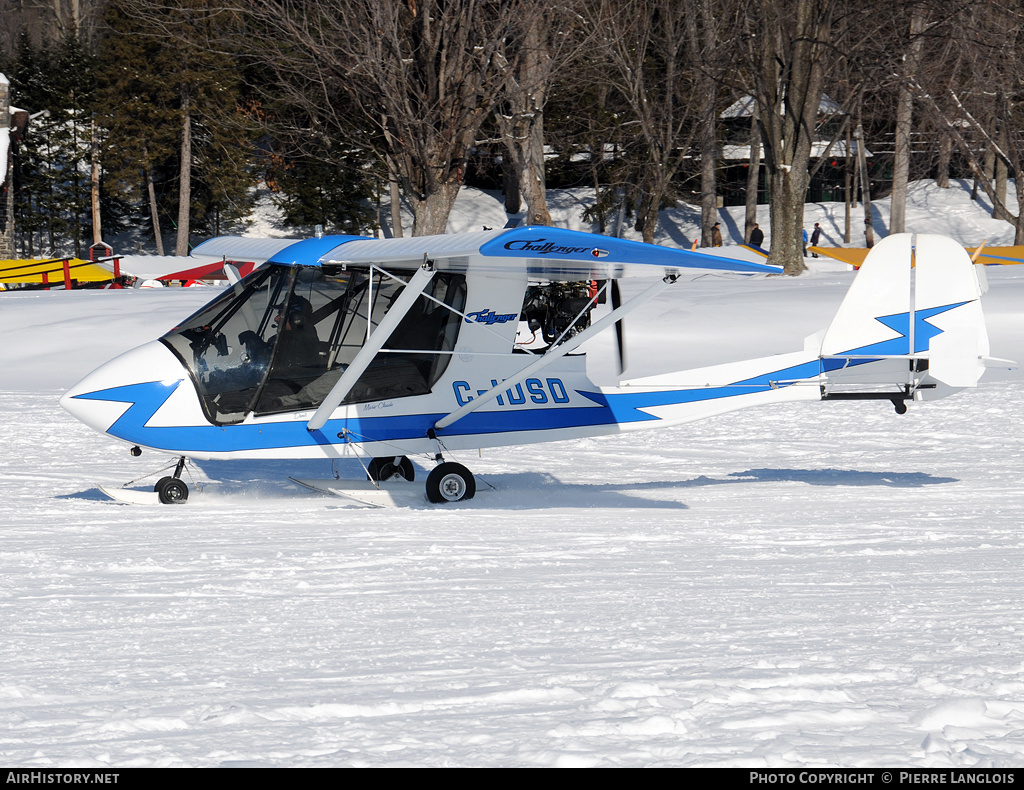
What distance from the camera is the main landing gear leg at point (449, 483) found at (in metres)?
7.97

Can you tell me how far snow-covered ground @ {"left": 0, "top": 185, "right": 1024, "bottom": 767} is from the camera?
3.27 metres

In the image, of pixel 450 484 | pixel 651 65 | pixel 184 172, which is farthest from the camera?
pixel 184 172

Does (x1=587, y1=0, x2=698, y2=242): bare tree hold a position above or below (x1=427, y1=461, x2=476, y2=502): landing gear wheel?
above

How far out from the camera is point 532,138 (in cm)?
2312

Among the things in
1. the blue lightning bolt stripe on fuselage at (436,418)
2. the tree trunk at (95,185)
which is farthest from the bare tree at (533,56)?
the tree trunk at (95,185)

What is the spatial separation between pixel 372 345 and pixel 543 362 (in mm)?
1374

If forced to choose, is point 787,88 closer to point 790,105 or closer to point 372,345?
point 790,105

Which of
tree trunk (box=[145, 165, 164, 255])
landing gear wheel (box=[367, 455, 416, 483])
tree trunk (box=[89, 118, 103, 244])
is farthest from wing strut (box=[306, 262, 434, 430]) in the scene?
tree trunk (box=[89, 118, 103, 244])

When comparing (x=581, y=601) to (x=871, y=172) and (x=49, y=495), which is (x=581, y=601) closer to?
(x=49, y=495)

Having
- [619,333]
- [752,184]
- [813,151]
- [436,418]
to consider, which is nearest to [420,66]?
[619,333]

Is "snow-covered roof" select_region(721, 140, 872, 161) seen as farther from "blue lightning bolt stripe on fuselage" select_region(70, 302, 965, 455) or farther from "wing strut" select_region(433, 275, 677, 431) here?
"wing strut" select_region(433, 275, 677, 431)

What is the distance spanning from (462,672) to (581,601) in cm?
116

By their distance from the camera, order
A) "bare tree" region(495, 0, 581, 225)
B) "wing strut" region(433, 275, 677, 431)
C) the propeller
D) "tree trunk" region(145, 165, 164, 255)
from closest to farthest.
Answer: "wing strut" region(433, 275, 677, 431) < the propeller < "bare tree" region(495, 0, 581, 225) < "tree trunk" region(145, 165, 164, 255)

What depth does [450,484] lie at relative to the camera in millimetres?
8008
